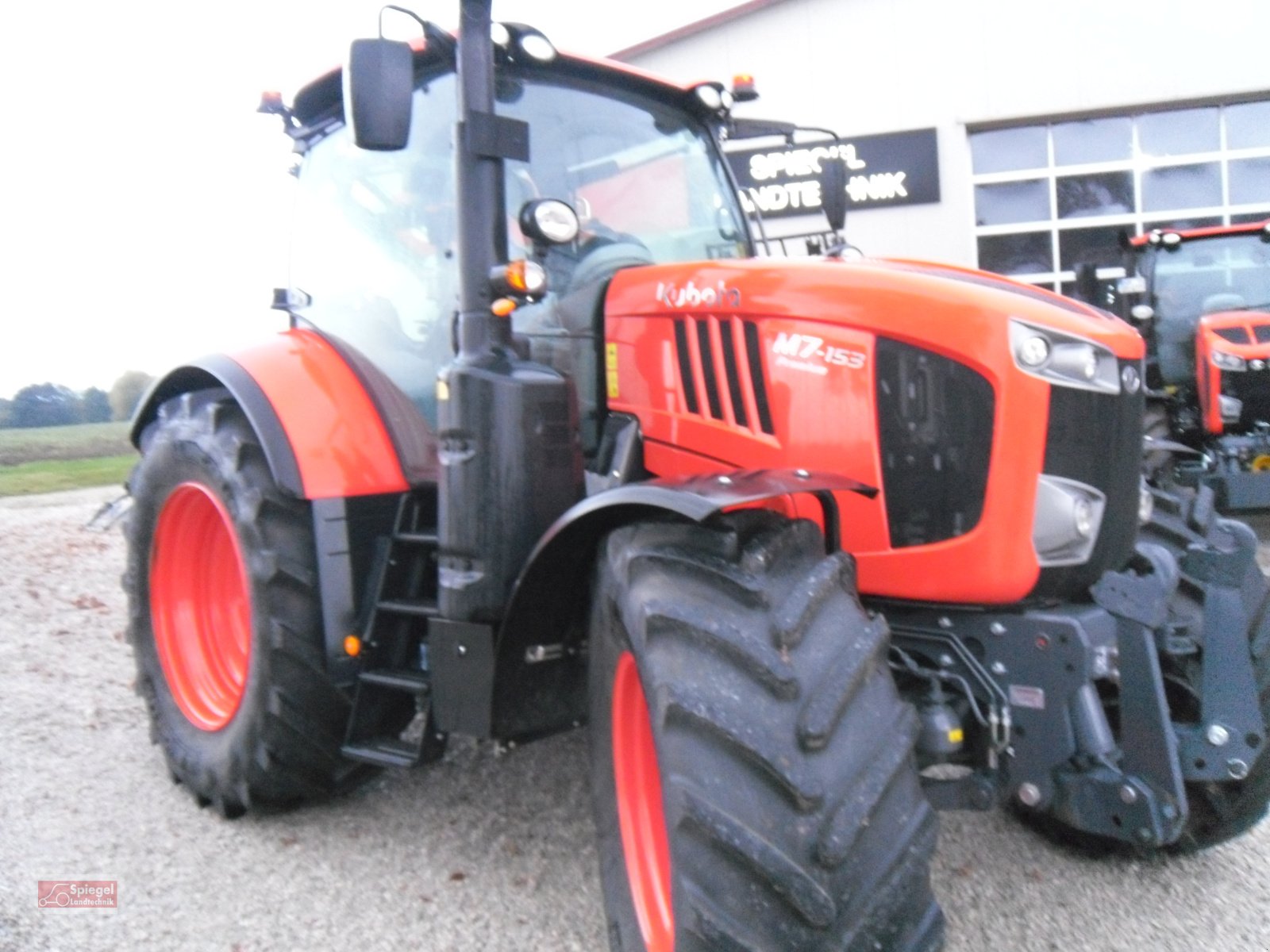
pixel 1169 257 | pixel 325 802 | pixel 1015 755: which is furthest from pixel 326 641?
pixel 1169 257

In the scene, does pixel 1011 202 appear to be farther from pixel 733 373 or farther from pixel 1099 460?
pixel 1099 460

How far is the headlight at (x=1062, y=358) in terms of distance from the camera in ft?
7.50

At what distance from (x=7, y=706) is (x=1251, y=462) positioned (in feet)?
24.0

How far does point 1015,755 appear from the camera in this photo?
2350 millimetres

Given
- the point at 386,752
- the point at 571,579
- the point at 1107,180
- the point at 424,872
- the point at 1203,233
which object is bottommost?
the point at 424,872

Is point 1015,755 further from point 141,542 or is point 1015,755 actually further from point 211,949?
point 141,542

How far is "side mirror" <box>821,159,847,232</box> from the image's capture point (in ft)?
11.8

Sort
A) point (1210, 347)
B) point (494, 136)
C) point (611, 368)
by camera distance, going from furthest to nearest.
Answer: point (1210, 347) → point (611, 368) → point (494, 136)

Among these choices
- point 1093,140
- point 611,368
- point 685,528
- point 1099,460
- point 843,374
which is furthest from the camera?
point 1093,140

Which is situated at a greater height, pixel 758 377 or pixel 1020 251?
pixel 1020 251

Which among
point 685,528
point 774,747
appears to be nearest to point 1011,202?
point 685,528

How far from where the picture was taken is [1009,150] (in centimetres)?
1278

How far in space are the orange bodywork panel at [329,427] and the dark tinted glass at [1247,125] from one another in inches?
486

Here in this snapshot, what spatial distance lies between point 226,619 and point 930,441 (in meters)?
2.66
